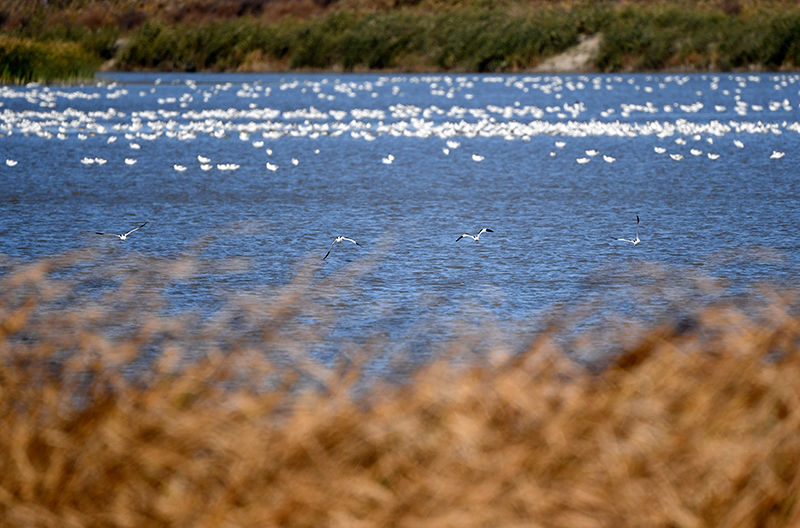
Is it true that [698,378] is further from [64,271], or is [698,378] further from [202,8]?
[202,8]

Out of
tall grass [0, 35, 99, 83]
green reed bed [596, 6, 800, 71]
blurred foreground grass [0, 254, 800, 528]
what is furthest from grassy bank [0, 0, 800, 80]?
blurred foreground grass [0, 254, 800, 528]

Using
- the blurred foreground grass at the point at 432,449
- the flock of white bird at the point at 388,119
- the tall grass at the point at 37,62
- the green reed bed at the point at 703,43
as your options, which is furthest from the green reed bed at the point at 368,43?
the blurred foreground grass at the point at 432,449

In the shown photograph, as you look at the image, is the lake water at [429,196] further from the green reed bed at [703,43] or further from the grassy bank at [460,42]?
the grassy bank at [460,42]

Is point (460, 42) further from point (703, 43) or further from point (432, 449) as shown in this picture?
point (432, 449)

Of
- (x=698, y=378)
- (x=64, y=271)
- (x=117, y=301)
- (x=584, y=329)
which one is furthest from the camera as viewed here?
(x=64, y=271)

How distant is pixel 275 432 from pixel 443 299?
3.80m

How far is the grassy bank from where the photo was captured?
44.7m

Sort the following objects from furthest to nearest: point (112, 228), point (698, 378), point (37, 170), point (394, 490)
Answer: point (37, 170)
point (112, 228)
point (698, 378)
point (394, 490)

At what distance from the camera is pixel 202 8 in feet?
263

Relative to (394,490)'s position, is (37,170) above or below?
below

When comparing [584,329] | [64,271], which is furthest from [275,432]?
[64,271]

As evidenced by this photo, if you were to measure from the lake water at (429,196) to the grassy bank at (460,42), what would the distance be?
764 inches

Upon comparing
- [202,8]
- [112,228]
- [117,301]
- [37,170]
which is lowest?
[202,8]

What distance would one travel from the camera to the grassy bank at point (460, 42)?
147 ft
